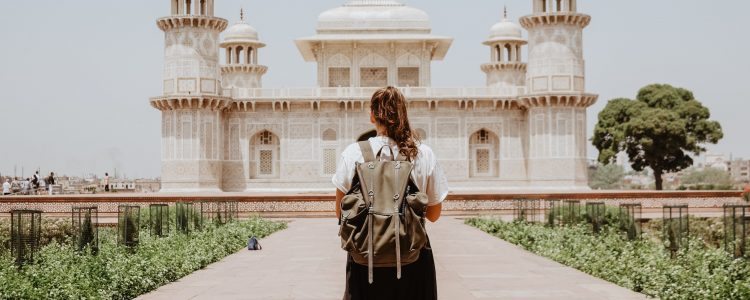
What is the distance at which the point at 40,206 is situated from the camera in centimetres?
2062

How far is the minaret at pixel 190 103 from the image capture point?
28.0 meters

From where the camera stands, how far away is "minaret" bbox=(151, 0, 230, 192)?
27953 millimetres

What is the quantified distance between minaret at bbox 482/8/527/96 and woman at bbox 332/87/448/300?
30788 mm

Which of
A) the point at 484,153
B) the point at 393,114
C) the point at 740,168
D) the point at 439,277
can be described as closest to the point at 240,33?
the point at 484,153

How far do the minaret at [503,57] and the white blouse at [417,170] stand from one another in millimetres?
30778

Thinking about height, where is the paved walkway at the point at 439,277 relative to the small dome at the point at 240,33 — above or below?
below

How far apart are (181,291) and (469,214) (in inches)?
543

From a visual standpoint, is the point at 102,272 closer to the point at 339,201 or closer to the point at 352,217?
the point at 339,201

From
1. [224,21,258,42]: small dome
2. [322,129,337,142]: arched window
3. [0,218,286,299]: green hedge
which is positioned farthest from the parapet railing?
[0,218,286,299]: green hedge

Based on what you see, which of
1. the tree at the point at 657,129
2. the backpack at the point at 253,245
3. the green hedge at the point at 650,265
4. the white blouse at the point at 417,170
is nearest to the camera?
the white blouse at the point at 417,170

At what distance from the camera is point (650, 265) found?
726cm

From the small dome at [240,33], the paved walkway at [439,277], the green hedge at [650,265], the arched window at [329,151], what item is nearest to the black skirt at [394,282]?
the paved walkway at [439,277]

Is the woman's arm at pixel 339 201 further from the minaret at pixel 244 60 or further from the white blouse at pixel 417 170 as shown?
the minaret at pixel 244 60

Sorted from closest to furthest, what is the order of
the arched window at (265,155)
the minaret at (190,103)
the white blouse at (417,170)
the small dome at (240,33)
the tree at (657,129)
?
the white blouse at (417,170) < the minaret at (190,103) < the arched window at (265,155) < the tree at (657,129) < the small dome at (240,33)
